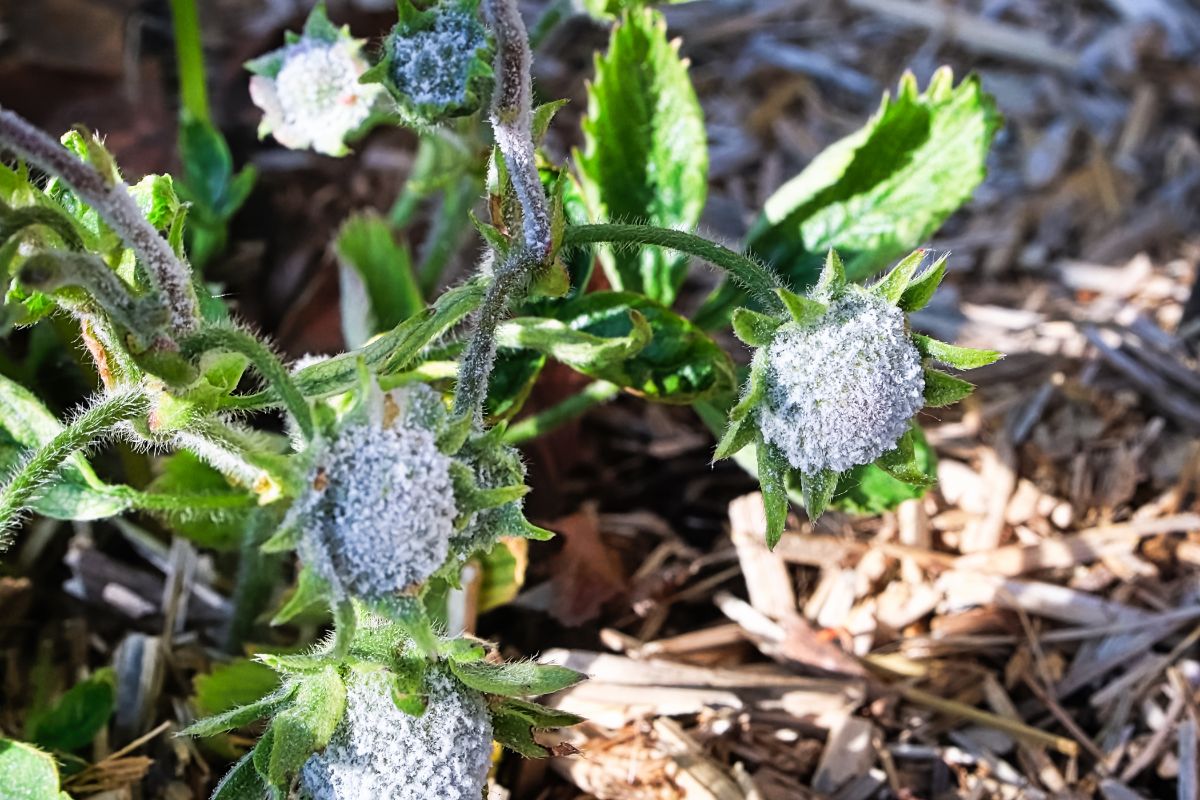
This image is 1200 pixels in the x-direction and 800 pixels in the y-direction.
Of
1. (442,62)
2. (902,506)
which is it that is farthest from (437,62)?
(902,506)

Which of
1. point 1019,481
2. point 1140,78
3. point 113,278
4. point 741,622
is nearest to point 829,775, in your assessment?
point 741,622

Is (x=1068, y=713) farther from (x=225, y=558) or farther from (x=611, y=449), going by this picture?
(x=225, y=558)

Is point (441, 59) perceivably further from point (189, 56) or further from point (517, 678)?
point (189, 56)

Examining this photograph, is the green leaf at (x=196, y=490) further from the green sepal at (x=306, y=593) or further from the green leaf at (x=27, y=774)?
the green sepal at (x=306, y=593)

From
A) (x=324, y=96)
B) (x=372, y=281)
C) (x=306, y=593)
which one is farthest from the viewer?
(x=372, y=281)

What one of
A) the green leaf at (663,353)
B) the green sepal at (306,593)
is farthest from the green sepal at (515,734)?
the green leaf at (663,353)

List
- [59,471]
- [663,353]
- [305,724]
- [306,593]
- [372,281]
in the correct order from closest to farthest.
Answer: [306,593] → [305,724] → [59,471] → [663,353] → [372,281]
